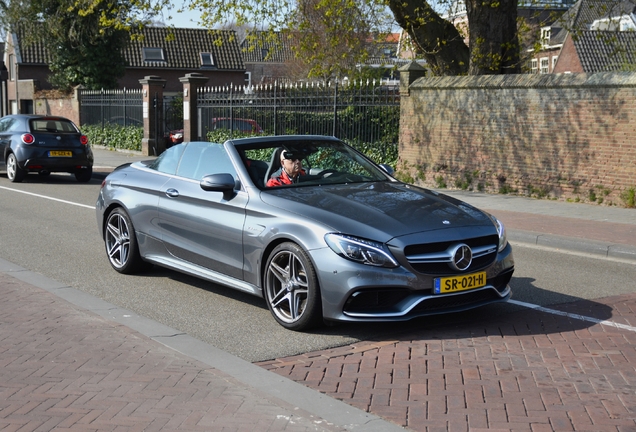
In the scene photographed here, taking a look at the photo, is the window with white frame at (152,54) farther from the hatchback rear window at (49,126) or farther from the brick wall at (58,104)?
the hatchback rear window at (49,126)

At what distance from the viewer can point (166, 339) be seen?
18.9ft

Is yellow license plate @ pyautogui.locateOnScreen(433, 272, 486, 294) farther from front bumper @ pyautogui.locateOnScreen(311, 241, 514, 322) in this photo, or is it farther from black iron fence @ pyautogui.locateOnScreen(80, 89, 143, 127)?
black iron fence @ pyautogui.locateOnScreen(80, 89, 143, 127)

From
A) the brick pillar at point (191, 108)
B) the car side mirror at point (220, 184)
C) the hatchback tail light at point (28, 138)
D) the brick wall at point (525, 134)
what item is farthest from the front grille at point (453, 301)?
the brick pillar at point (191, 108)

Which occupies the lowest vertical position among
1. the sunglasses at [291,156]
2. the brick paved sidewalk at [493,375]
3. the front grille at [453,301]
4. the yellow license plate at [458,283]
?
the brick paved sidewalk at [493,375]

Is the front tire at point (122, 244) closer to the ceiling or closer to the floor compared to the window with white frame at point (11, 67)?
closer to the floor

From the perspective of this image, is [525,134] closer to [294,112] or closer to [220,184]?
[294,112]

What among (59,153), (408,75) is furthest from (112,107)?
(408,75)

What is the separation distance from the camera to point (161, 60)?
2215 inches

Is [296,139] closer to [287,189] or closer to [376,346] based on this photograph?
[287,189]

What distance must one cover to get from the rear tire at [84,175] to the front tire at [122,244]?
11975mm

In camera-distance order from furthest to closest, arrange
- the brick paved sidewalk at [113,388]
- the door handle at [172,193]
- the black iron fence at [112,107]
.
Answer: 1. the black iron fence at [112,107]
2. the door handle at [172,193]
3. the brick paved sidewalk at [113,388]

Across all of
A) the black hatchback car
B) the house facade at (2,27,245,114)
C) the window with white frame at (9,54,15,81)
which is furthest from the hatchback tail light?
the window with white frame at (9,54,15,81)

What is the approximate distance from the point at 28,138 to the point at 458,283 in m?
15.5

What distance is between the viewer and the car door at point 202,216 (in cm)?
675
